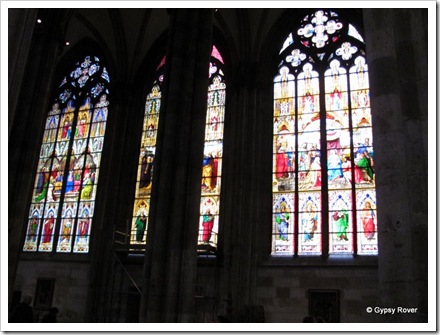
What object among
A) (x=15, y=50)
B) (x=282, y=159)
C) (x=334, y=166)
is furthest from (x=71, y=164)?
(x=15, y=50)

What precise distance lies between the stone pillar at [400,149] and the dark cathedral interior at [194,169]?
384 centimetres

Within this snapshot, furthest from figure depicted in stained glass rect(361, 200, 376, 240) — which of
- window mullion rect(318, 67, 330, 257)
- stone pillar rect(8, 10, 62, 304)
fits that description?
stone pillar rect(8, 10, 62, 304)

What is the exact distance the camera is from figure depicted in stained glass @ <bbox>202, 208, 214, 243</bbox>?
14.3 m

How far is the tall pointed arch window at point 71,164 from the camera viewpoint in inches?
650

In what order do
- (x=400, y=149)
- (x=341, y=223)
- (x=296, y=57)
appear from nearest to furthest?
(x=400, y=149), (x=341, y=223), (x=296, y=57)

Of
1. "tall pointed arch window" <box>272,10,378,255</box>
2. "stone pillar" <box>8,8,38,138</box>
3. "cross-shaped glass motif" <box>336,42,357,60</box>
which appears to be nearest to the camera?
"stone pillar" <box>8,8,38,138</box>

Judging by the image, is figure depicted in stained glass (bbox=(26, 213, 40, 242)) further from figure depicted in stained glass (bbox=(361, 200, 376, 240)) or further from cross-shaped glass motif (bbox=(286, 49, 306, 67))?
figure depicted in stained glass (bbox=(361, 200, 376, 240))

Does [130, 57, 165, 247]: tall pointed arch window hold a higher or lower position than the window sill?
higher

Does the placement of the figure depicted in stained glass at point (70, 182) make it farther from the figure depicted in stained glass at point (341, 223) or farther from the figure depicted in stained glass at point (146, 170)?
the figure depicted in stained glass at point (341, 223)

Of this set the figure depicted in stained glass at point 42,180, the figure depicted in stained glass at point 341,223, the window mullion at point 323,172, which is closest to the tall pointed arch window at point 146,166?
the figure depicted in stained glass at point 42,180

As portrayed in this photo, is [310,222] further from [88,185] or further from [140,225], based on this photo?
[88,185]

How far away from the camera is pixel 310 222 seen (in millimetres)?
13562

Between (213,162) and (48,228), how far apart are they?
22.9 feet

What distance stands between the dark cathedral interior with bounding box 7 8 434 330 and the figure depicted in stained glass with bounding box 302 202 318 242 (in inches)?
3.3
